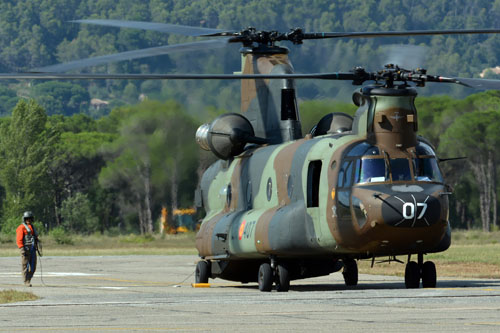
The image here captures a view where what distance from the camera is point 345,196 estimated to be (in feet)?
73.4

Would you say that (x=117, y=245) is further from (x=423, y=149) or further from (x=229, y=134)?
(x=423, y=149)

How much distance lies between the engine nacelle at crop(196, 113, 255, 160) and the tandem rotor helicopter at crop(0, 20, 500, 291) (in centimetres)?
3

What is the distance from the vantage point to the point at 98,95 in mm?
186000

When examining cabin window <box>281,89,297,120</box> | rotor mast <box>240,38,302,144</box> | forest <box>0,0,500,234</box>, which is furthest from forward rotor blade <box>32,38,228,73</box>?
cabin window <box>281,89,297,120</box>

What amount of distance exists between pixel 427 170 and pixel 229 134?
6.38m

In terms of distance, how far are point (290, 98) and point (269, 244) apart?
4888mm

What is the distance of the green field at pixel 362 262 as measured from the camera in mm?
34375

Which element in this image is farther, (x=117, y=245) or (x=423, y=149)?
(x=117, y=245)

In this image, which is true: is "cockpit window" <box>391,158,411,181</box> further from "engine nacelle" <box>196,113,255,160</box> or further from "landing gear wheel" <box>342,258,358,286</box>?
"engine nacelle" <box>196,113,255,160</box>

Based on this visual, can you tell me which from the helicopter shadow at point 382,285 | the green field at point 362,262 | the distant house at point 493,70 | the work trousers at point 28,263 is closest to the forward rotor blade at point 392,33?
the helicopter shadow at point 382,285

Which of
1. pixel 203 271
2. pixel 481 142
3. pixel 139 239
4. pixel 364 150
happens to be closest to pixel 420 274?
pixel 364 150

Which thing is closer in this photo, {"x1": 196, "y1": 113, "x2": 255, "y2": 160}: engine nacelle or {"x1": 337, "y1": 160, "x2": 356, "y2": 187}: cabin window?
{"x1": 337, "y1": 160, "x2": 356, "y2": 187}: cabin window

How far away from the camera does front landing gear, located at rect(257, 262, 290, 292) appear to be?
Result: 78.6 feet

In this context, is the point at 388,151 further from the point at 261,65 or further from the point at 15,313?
the point at 15,313
